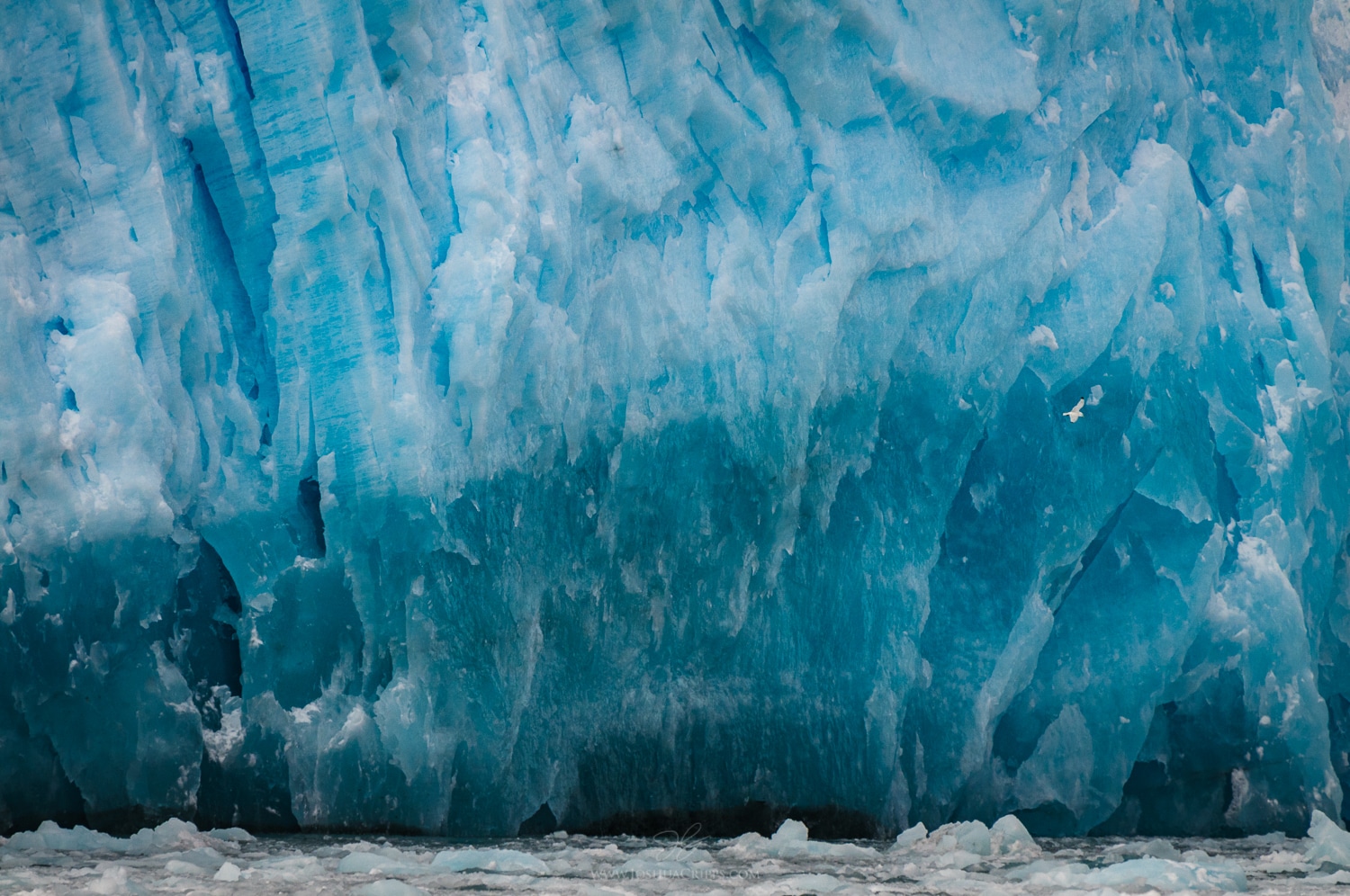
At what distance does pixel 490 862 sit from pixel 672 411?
8.04ft

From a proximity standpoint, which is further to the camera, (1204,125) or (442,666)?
(1204,125)

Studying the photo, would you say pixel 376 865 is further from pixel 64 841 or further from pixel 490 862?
pixel 64 841

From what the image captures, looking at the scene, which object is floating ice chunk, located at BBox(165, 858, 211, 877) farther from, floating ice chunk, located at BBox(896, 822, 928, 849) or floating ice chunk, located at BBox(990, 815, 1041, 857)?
floating ice chunk, located at BBox(990, 815, 1041, 857)

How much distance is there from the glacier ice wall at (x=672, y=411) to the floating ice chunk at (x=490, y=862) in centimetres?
104

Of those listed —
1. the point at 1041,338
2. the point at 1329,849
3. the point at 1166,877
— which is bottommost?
the point at 1329,849

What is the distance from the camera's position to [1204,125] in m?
7.40

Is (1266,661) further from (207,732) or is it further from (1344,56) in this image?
(207,732)

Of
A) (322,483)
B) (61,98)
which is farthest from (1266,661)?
(61,98)

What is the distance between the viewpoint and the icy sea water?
13.0 ft

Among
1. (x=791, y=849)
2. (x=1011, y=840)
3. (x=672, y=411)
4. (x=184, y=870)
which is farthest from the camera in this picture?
(x=672, y=411)

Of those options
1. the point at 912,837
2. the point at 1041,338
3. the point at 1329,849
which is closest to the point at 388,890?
the point at 912,837

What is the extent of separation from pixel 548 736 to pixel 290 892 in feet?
7.25

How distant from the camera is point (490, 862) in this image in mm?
4473

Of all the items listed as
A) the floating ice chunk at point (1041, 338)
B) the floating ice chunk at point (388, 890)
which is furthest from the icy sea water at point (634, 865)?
the floating ice chunk at point (1041, 338)
